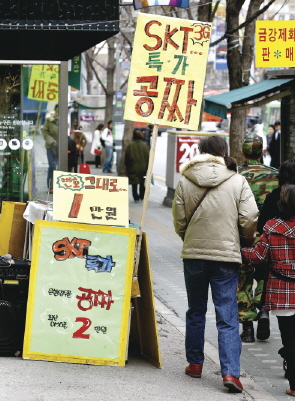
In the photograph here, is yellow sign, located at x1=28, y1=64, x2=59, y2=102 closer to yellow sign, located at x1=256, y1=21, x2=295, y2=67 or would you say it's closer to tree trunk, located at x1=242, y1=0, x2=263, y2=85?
yellow sign, located at x1=256, y1=21, x2=295, y2=67

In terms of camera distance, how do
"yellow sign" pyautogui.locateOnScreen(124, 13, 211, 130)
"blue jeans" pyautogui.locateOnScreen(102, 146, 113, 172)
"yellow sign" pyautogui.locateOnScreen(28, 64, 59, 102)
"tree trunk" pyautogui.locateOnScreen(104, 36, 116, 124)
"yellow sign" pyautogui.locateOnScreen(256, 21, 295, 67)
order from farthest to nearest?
"tree trunk" pyautogui.locateOnScreen(104, 36, 116, 124) < "blue jeans" pyautogui.locateOnScreen(102, 146, 113, 172) < "yellow sign" pyautogui.locateOnScreen(28, 64, 59, 102) < "yellow sign" pyautogui.locateOnScreen(256, 21, 295, 67) < "yellow sign" pyautogui.locateOnScreen(124, 13, 211, 130)

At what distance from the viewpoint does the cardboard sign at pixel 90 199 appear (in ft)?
18.2

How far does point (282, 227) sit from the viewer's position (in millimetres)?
5203

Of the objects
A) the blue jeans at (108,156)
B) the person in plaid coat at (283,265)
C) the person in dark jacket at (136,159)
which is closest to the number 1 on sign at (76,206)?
the person in plaid coat at (283,265)

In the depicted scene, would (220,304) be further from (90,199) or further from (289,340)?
(90,199)

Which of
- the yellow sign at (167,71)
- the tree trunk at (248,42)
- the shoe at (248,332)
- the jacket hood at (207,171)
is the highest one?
the tree trunk at (248,42)

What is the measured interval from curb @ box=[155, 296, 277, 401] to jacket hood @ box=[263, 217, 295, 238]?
3.67ft

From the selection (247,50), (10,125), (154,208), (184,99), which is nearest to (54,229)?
(184,99)

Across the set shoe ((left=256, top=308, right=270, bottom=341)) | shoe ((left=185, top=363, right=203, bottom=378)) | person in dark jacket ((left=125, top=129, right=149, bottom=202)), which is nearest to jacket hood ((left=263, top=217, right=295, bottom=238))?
shoe ((left=185, top=363, right=203, bottom=378))

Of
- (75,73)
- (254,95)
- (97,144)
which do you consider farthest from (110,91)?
(254,95)

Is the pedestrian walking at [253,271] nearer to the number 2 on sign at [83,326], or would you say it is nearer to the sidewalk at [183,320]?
the sidewalk at [183,320]

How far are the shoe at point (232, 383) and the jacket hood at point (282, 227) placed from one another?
3.31 feet

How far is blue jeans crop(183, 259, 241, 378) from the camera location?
5223 millimetres

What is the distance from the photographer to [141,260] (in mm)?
5801
